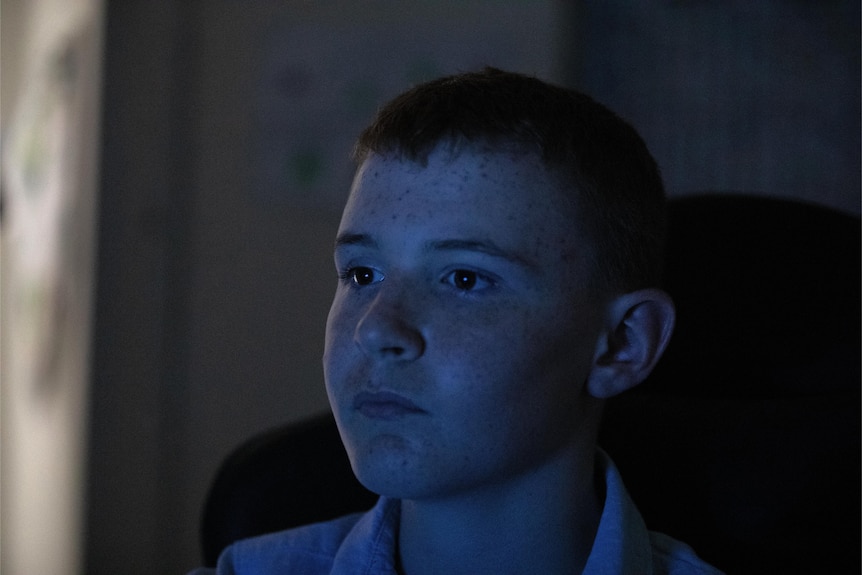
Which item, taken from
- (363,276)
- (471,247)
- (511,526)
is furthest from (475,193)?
(511,526)

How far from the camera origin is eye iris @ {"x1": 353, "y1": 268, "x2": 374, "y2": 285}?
83 cm

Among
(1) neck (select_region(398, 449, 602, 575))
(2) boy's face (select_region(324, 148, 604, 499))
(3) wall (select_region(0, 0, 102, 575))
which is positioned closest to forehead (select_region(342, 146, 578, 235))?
(2) boy's face (select_region(324, 148, 604, 499))

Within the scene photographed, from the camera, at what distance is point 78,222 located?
2.40m

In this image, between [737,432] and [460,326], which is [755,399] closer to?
[737,432]

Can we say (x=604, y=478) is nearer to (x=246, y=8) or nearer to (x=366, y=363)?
(x=366, y=363)

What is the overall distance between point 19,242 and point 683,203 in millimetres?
2115

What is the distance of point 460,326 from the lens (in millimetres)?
731

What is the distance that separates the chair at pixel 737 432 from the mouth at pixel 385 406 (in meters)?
0.28

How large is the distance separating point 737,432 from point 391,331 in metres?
0.54

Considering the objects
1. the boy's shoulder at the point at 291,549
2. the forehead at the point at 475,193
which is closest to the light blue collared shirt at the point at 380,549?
the boy's shoulder at the point at 291,549

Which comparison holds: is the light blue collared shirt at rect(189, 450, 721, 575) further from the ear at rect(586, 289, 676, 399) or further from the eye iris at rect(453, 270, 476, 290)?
the eye iris at rect(453, 270, 476, 290)

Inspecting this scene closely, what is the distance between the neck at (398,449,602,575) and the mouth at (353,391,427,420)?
14 cm

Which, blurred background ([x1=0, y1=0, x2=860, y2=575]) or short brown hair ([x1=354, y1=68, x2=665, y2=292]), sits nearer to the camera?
short brown hair ([x1=354, y1=68, x2=665, y2=292])

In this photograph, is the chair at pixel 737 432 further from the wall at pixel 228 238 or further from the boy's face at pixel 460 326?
the wall at pixel 228 238
